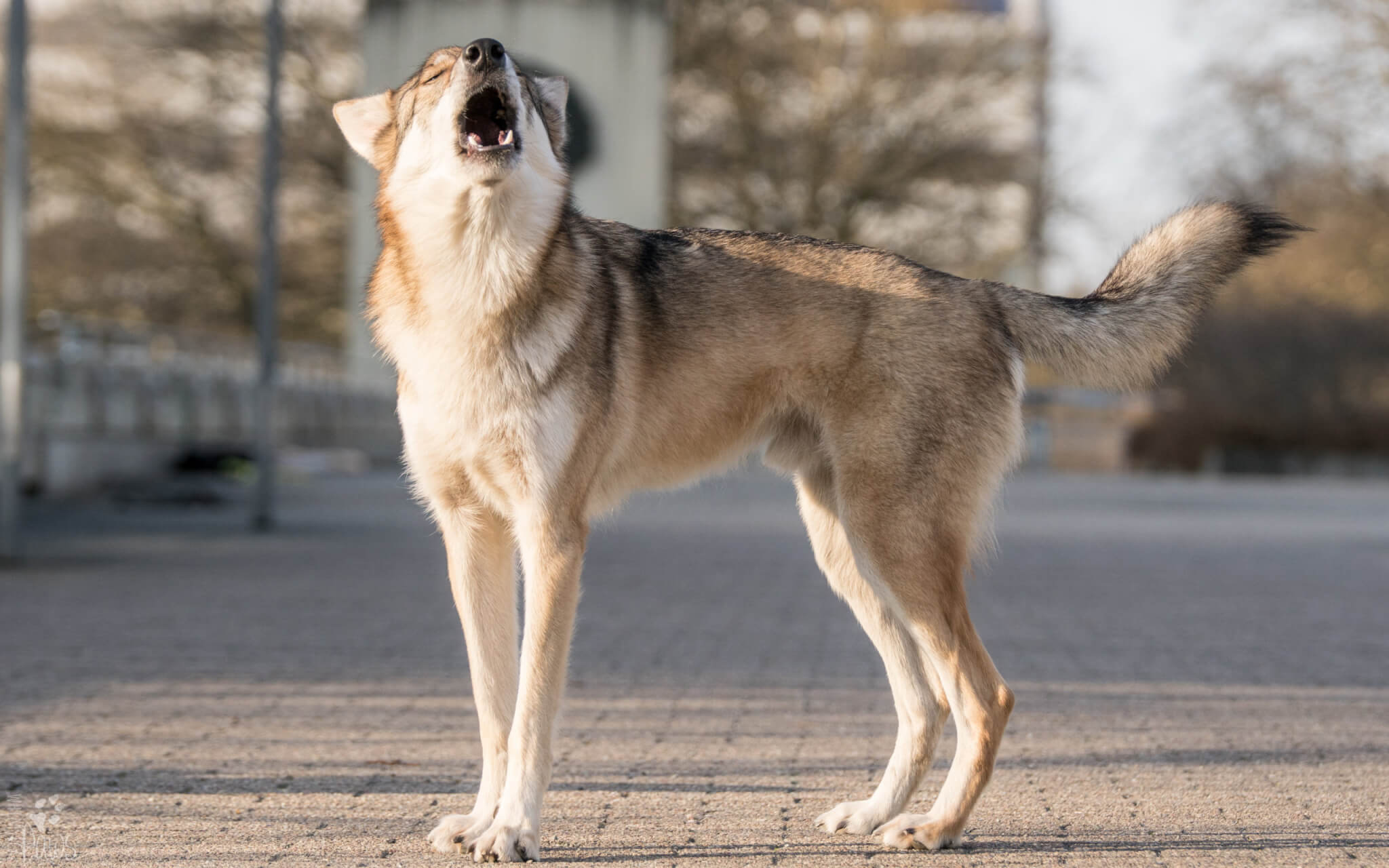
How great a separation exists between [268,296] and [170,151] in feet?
50.8

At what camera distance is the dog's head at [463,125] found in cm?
471

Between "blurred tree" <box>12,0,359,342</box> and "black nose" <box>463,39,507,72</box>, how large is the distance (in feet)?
86.3

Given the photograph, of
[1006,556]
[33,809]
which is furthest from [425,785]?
[1006,556]

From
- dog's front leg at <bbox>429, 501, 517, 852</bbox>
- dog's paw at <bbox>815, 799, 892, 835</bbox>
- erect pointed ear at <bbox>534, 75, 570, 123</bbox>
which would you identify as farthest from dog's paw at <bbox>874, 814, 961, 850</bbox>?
erect pointed ear at <bbox>534, 75, 570, 123</bbox>

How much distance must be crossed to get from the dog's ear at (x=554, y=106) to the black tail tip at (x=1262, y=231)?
2.31 meters

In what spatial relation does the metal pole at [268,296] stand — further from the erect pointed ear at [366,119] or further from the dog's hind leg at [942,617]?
the dog's hind leg at [942,617]

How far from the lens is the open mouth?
4730mm

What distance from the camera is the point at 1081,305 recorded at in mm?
5406

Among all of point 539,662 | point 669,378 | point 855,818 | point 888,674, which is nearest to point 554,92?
point 669,378

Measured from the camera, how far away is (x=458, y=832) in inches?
186

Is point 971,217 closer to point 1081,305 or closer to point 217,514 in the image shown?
point 217,514

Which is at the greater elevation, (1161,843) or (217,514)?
(1161,843)

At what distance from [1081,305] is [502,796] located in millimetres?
2526

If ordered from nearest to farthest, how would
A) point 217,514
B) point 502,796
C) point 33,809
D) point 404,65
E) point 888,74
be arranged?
point 502,796
point 33,809
point 217,514
point 404,65
point 888,74
